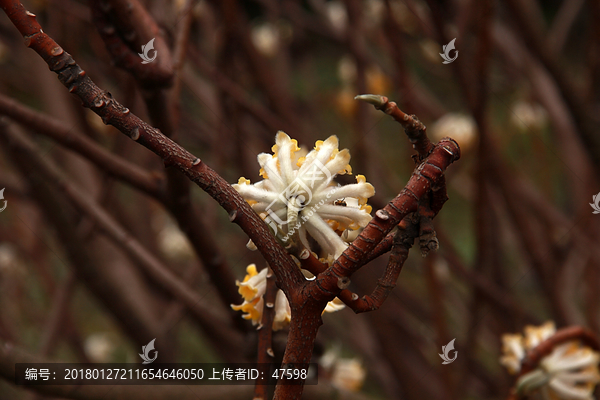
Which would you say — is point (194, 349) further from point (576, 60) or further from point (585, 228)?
point (576, 60)

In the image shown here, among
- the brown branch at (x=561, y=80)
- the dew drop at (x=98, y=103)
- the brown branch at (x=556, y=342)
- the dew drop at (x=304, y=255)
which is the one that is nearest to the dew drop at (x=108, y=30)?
the dew drop at (x=98, y=103)

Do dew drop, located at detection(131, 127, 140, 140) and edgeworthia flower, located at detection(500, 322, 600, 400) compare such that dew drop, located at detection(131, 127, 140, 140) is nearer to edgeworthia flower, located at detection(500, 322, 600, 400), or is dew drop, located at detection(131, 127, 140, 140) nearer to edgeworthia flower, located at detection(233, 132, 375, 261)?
edgeworthia flower, located at detection(233, 132, 375, 261)

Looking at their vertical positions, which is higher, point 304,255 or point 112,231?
point 112,231

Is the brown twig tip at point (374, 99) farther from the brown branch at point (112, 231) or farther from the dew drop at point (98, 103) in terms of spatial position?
the brown branch at point (112, 231)

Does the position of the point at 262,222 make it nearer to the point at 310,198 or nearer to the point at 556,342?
the point at 310,198

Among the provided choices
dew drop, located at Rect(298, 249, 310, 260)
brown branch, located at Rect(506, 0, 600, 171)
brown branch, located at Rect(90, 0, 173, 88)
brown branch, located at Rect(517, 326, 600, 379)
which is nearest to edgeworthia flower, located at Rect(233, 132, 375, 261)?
dew drop, located at Rect(298, 249, 310, 260)

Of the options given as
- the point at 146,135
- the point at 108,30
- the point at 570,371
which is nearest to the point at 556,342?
the point at 570,371
